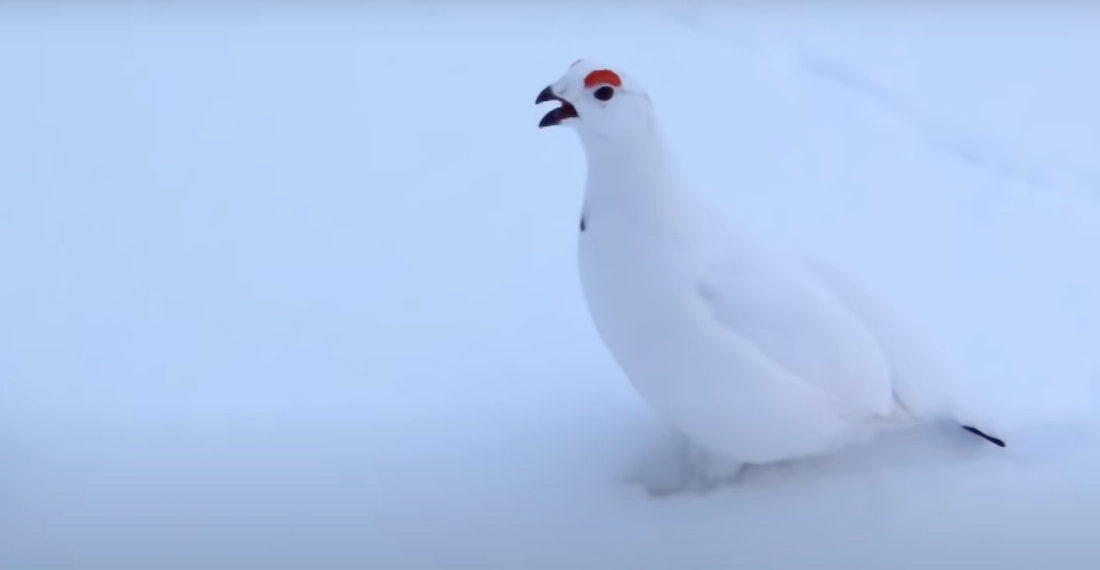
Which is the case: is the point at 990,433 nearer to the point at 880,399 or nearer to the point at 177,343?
the point at 880,399

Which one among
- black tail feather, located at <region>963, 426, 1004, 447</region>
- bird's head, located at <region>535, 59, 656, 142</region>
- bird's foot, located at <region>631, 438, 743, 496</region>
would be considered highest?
bird's head, located at <region>535, 59, 656, 142</region>

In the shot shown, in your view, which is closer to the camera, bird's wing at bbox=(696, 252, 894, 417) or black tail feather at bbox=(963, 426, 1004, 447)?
bird's wing at bbox=(696, 252, 894, 417)

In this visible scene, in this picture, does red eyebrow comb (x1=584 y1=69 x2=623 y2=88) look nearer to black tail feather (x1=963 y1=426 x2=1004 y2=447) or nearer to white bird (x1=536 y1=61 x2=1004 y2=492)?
white bird (x1=536 y1=61 x2=1004 y2=492)

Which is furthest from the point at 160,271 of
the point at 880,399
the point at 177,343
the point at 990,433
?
the point at 990,433

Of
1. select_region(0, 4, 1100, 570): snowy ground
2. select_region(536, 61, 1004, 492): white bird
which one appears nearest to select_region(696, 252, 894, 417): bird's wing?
select_region(536, 61, 1004, 492): white bird

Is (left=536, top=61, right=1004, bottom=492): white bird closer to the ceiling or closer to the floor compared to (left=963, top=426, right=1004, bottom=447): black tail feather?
closer to the ceiling

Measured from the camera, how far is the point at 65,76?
2.13m

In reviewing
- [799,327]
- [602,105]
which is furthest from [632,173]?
[799,327]

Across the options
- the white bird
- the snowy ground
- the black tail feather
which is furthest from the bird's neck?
the black tail feather

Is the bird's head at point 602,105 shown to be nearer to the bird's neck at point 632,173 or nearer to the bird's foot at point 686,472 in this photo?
the bird's neck at point 632,173

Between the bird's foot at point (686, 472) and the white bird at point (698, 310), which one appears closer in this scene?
the white bird at point (698, 310)

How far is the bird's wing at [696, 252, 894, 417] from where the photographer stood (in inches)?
42.1

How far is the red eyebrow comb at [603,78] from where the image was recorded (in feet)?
3.39

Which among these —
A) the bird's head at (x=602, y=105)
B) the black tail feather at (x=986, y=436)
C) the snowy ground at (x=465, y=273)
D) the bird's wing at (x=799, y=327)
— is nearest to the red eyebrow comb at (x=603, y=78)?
the bird's head at (x=602, y=105)
